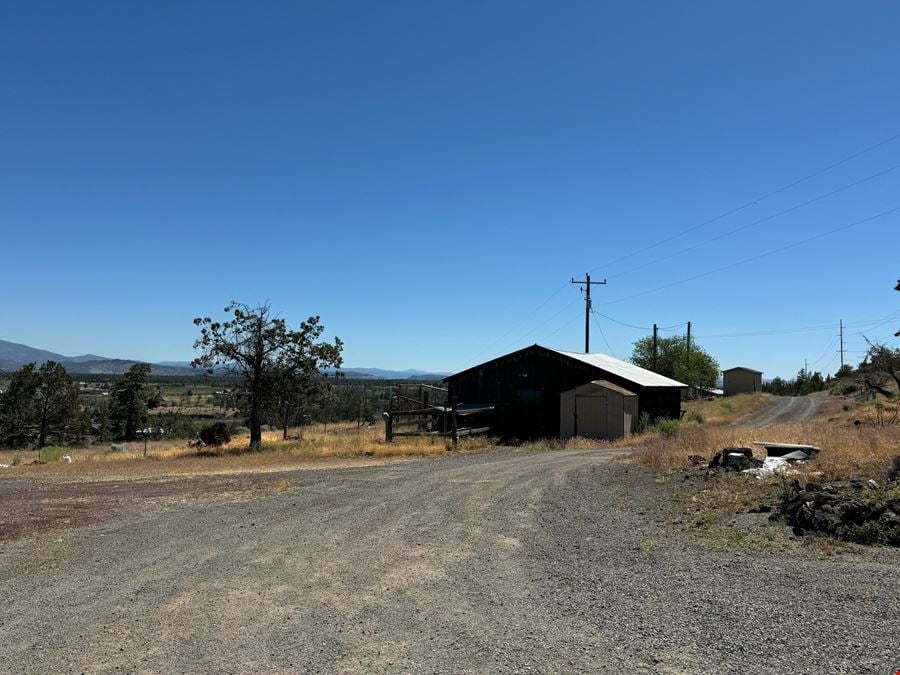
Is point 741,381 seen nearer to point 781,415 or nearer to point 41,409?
point 781,415

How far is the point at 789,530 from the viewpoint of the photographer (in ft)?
28.1

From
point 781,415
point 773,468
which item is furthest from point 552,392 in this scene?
point 781,415

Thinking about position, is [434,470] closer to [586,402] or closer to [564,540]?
[564,540]

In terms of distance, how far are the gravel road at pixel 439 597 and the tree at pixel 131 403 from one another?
200 ft

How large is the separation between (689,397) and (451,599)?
239 ft

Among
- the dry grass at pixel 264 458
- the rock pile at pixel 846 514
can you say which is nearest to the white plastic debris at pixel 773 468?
the rock pile at pixel 846 514

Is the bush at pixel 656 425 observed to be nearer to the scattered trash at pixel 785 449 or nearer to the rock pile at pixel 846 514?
the scattered trash at pixel 785 449

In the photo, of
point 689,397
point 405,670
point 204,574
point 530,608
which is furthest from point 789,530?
point 689,397

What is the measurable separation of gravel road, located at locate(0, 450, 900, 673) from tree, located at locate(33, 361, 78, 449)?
167 ft

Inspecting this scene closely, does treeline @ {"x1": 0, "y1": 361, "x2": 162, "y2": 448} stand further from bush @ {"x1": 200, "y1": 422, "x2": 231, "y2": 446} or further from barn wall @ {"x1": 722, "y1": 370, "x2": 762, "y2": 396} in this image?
barn wall @ {"x1": 722, "y1": 370, "x2": 762, "y2": 396}

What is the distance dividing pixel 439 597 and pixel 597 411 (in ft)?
77.5

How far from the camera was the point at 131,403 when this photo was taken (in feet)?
217

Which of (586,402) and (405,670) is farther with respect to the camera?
(586,402)

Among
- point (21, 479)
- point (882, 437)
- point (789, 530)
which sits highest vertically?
point (882, 437)
